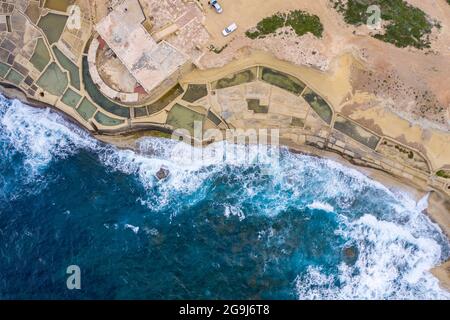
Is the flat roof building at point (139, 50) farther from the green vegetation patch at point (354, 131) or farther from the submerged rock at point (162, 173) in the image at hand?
the green vegetation patch at point (354, 131)

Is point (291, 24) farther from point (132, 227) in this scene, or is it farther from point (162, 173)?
point (132, 227)

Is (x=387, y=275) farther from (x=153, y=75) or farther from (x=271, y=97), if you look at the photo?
(x=153, y=75)

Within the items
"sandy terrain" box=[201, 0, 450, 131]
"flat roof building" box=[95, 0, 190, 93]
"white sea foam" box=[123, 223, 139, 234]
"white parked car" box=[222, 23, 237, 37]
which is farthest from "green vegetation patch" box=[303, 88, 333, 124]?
"white sea foam" box=[123, 223, 139, 234]

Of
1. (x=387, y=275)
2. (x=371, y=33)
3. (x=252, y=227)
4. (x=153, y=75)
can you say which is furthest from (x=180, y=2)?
(x=387, y=275)

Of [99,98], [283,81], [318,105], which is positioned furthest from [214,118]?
[99,98]

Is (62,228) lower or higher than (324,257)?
higher
